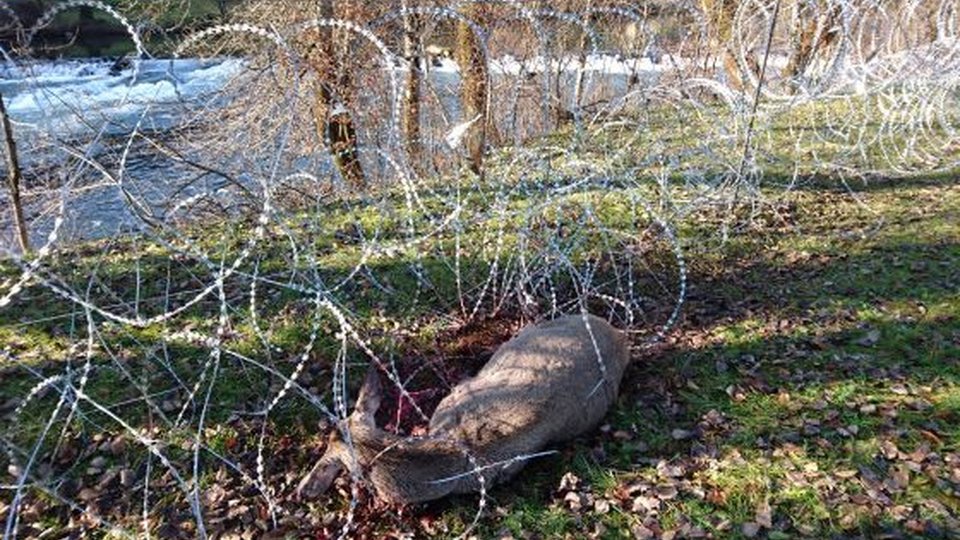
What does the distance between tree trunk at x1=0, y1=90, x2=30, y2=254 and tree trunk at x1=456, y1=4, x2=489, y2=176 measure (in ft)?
19.0

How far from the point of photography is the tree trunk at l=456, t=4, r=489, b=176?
10715mm

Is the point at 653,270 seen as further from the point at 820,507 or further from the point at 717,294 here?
the point at 820,507

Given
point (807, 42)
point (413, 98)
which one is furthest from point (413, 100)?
point (807, 42)

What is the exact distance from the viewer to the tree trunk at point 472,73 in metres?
10.7

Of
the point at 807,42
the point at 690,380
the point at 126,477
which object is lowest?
the point at 126,477

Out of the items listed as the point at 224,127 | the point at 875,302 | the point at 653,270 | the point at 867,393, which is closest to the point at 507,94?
the point at 224,127

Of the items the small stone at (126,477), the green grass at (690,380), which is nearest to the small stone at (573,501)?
the green grass at (690,380)

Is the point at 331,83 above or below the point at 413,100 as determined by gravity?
above

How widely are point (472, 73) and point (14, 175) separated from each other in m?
6.72

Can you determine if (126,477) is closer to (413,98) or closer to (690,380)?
(690,380)

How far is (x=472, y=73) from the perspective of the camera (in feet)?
36.6

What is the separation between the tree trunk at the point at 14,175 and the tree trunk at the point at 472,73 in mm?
5803

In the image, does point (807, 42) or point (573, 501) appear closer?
point (573, 501)

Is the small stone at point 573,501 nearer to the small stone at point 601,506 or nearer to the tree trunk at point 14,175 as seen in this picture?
the small stone at point 601,506
